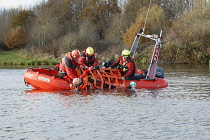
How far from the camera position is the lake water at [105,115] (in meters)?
10.0

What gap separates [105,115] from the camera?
40.1ft

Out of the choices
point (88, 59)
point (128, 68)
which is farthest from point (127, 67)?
point (88, 59)

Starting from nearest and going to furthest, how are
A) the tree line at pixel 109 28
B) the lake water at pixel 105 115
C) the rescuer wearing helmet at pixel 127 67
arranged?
the lake water at pixel 105 115
the rescuer wearing helmet at pixel 127 67
the tree line at pixel 109 28

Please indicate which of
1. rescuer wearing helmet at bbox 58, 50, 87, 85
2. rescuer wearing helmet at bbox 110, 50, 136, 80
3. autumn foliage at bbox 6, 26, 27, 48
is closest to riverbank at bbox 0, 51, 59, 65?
autumn foliage at bbox 6, 26, 27, 48

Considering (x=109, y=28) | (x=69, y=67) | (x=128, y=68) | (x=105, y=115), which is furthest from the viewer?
(x=109, y=28)

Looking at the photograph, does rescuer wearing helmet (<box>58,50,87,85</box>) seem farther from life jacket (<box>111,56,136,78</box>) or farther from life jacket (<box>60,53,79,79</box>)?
life jacket (<box>111,56,136,78</box>)

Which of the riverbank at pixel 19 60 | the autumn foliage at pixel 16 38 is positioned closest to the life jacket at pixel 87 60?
the riverbank at pixel 19 60

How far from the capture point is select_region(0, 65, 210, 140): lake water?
10.0m

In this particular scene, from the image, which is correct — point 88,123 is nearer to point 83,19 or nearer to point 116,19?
point 116,19

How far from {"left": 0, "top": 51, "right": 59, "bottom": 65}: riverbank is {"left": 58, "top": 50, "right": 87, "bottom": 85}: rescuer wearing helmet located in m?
27.4

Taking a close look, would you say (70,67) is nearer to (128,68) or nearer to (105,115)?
(128,68)

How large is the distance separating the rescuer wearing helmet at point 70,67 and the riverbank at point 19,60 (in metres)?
27.4

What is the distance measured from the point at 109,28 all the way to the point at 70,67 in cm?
4265

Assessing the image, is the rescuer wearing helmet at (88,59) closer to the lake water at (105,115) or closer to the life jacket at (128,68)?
the life jacket at (128,68)
